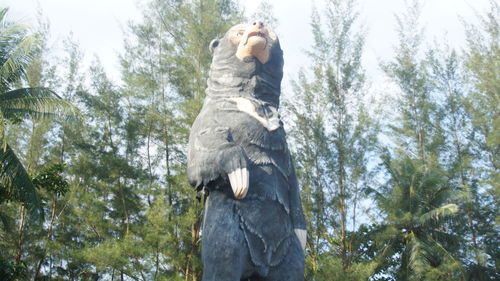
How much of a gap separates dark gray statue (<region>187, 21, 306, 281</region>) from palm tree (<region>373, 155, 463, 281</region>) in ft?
23.6

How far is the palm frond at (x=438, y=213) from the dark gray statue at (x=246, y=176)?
7541 mm

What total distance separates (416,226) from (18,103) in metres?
7.71

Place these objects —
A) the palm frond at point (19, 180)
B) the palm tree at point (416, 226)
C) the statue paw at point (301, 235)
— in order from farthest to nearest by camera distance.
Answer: the palm tree at point (416, 226)
the palm frond at point (19, 180)
the statue paw at point (301, 235)

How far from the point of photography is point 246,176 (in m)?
2.95

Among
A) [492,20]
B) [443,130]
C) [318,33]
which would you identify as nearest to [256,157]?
[318,33]

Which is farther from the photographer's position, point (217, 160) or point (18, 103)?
point (18, 103)

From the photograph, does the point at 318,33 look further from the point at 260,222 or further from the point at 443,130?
the point at 260,222

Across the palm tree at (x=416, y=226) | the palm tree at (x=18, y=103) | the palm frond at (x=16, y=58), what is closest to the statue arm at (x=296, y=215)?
the palm tree at (x=18, y=103)

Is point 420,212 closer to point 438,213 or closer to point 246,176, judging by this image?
point 438,213

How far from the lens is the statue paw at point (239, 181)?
292cm

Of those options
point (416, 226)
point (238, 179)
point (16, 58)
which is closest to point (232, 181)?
point (238, 179)

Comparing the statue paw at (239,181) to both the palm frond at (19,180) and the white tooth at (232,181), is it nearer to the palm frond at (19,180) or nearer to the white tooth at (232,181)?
the white tooth at (232,181)

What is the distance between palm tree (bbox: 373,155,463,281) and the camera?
9.83 metres

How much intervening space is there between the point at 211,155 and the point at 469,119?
36.4ft
